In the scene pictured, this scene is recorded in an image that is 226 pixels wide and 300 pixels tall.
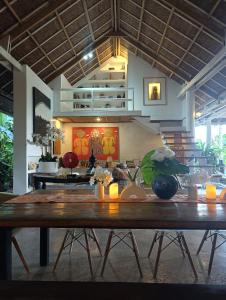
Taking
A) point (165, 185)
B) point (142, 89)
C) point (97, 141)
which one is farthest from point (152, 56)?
point (165, 185)

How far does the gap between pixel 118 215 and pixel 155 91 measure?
1000 cm

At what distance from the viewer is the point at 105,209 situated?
206cm

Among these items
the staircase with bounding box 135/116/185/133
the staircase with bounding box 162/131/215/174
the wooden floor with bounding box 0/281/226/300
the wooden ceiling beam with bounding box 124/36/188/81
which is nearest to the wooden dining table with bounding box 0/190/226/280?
the wooden floor with bounding box 0/281/226/300

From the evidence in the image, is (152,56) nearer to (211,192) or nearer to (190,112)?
(190,112)

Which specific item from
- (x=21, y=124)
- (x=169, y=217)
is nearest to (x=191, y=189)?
(x=169, y=217)

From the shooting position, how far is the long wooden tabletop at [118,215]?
172 cm

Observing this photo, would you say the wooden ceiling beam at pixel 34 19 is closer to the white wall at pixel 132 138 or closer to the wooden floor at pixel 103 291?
the white wall at pixel 132 138

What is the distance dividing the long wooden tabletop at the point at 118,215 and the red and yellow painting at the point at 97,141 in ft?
29.7

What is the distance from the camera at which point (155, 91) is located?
37.3ft

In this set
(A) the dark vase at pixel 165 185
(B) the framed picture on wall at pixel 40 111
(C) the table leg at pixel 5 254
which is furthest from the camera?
(B) the framed picture on wall at pixel 40 111

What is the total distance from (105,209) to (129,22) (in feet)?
27.9

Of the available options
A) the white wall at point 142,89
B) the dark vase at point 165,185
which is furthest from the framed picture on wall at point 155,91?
the dark vase at point 165,185

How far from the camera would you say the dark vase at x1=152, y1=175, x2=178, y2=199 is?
2.39m

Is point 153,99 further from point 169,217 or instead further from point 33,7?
point 169,217
